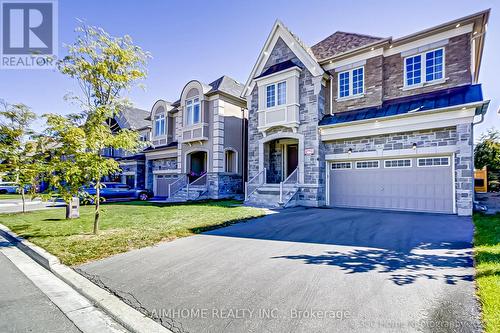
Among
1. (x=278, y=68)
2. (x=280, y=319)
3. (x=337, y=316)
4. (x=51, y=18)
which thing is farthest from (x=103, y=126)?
(x=278, y=68)

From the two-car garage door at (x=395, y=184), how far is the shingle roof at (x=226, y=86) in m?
9.61

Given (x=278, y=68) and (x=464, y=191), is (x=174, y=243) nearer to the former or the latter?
(x=464, y=191)

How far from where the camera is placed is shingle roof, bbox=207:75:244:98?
18.7m

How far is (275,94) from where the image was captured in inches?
601

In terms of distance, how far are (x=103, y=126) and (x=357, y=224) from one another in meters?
8.65

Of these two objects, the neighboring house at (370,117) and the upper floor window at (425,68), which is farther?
the upper floor window at (425,68)

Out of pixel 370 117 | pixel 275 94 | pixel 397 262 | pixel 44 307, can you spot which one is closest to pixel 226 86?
pixel 275 94

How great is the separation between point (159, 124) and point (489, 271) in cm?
2366

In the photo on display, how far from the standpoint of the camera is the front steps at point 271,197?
13438mm

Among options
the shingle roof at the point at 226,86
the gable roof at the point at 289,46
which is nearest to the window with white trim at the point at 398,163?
the gable roof at the point at 289,46

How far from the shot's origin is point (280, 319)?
309 centimetres

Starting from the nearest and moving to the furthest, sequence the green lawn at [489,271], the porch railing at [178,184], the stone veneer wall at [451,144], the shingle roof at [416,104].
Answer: the green lawn at [489,271] → the stone veneer wall at [451,144] → the shingle roof at [416,104] → the porch railing at [178,184]

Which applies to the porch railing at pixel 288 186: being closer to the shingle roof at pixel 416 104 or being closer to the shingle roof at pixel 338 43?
the shingle roof at pixel 416 104

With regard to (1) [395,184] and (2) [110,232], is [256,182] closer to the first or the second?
(1) [395,184]
